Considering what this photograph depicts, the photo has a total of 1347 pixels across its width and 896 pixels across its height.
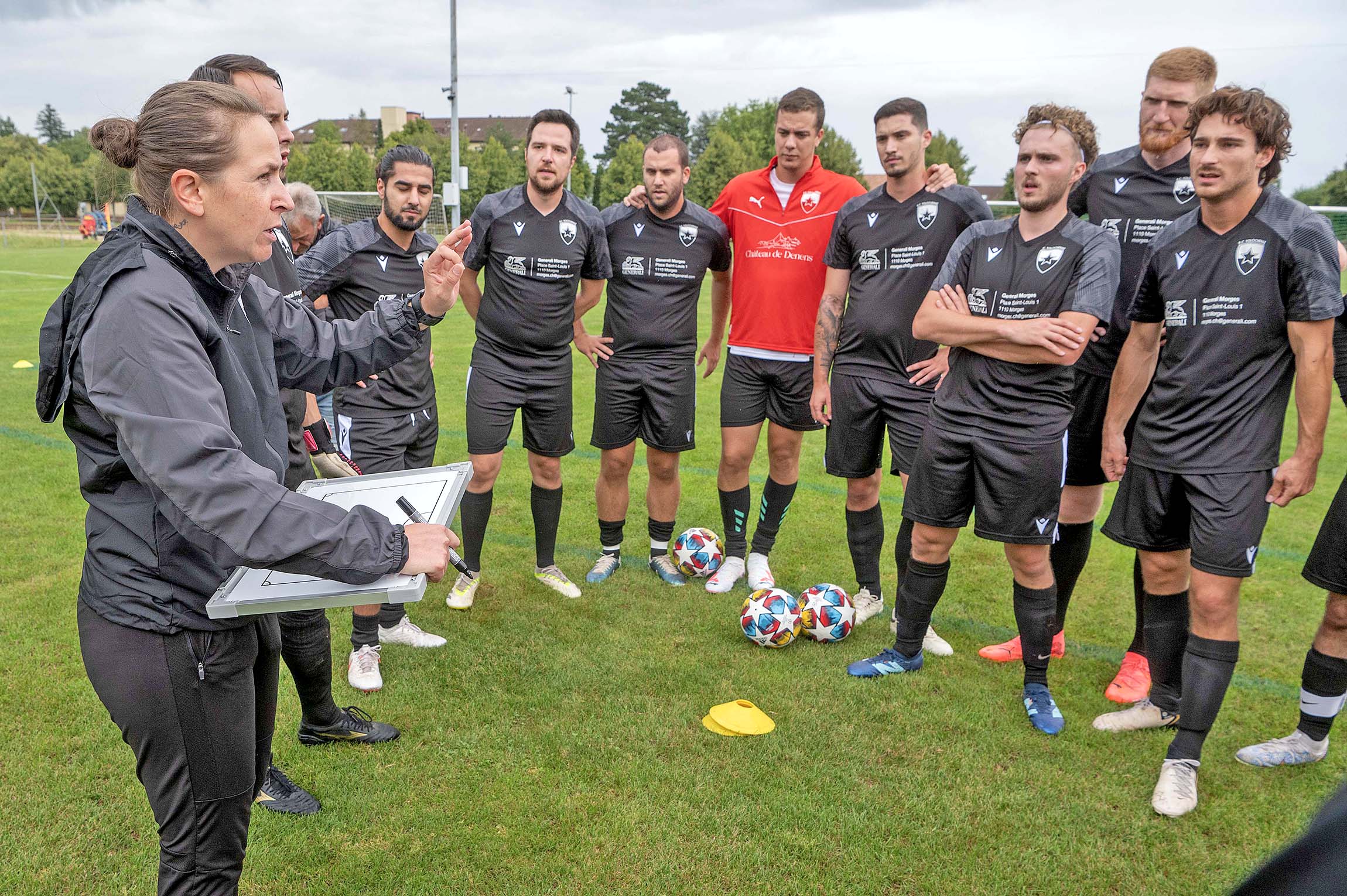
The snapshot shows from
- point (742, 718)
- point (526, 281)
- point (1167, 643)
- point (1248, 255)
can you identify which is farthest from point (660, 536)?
point (1248, 255)

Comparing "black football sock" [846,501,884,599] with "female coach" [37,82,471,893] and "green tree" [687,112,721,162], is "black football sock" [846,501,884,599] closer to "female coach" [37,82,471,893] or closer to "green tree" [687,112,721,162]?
"female coach" [37,82,471,893]

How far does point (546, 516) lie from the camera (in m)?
5.58

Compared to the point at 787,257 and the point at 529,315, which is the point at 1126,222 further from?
the point at 529,315

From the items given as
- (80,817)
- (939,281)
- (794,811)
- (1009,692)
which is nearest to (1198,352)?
(939,281)

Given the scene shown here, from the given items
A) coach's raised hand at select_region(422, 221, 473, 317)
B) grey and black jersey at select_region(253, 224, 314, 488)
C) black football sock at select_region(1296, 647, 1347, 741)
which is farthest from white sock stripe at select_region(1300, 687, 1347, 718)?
grey and black jersey at select_region(253, 224, 314, 488)

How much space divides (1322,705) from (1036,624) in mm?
1114

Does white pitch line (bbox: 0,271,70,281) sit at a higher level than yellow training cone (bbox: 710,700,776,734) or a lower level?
higher

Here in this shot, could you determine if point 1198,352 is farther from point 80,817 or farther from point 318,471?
point 80,817

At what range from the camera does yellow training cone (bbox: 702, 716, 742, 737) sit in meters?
3.91

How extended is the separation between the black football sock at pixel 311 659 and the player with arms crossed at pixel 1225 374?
3167 mm

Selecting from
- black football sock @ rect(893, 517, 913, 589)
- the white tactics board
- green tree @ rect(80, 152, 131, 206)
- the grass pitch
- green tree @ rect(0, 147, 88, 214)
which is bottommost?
the grass pitch

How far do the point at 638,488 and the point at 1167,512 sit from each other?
14.5ft

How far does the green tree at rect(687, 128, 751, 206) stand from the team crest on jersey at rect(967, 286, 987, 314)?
144 feet

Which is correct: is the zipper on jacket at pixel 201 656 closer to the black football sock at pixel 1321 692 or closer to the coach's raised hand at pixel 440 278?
the coach's raised hand at pixel 440 278
